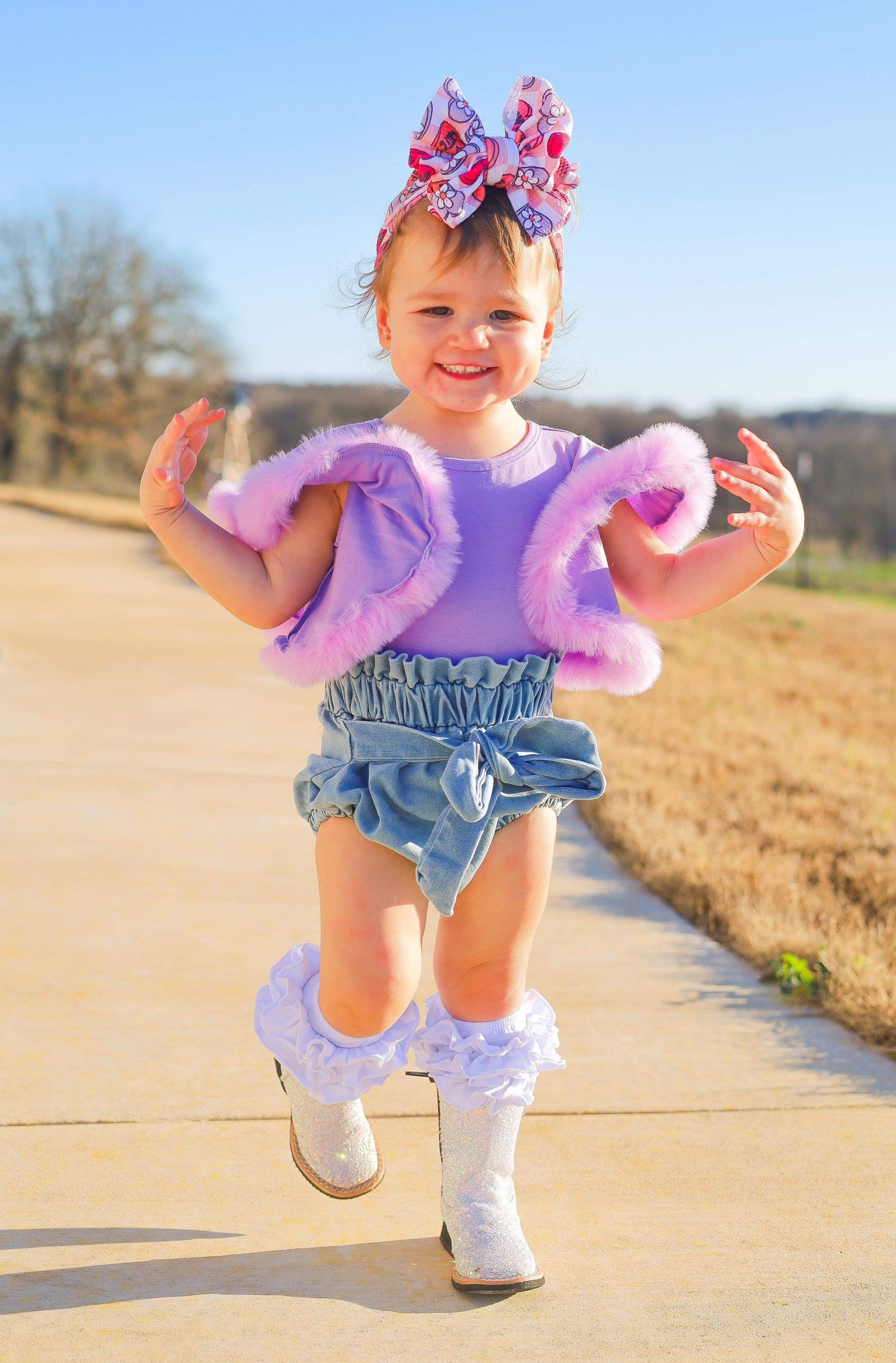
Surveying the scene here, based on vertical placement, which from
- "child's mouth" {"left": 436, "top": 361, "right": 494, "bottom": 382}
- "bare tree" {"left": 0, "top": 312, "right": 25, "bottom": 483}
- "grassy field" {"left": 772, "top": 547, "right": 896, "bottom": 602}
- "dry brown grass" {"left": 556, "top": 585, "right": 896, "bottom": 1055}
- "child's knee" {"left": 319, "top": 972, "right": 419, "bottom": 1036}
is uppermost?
"bare tree" {"left": 0, "top": 312, "right": 25, "bottom": 483}

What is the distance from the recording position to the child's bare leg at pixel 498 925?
6.29 ft

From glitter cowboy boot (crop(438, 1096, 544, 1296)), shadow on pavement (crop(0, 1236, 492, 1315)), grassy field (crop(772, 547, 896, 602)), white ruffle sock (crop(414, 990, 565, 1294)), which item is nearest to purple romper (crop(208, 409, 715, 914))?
white ruffle sock (crop(414, 990, 565, 1294))

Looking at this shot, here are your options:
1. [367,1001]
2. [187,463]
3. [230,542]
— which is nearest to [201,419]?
[187,463]

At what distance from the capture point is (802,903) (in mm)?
3418

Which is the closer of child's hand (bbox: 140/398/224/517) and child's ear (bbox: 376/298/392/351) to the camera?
child's hand (bbox: 140/398/224/517)

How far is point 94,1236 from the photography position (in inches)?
76.6

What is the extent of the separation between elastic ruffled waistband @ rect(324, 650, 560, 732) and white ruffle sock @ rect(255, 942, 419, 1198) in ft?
1.36

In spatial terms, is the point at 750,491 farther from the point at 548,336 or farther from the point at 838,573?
the point at 838,573

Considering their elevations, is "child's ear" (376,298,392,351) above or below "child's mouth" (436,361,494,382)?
above

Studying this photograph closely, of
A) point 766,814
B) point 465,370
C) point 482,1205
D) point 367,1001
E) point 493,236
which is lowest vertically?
point 766,814

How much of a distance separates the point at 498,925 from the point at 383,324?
0.94m

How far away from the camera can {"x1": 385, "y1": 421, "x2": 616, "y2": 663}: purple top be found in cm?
195

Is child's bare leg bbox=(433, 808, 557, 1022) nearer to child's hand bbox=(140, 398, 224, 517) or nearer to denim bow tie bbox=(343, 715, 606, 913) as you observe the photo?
denim bow tie bbox=(343, 715, 606, 913)

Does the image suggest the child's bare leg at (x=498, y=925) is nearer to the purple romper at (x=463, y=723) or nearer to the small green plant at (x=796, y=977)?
the purple romper at (x=463, y=723)
